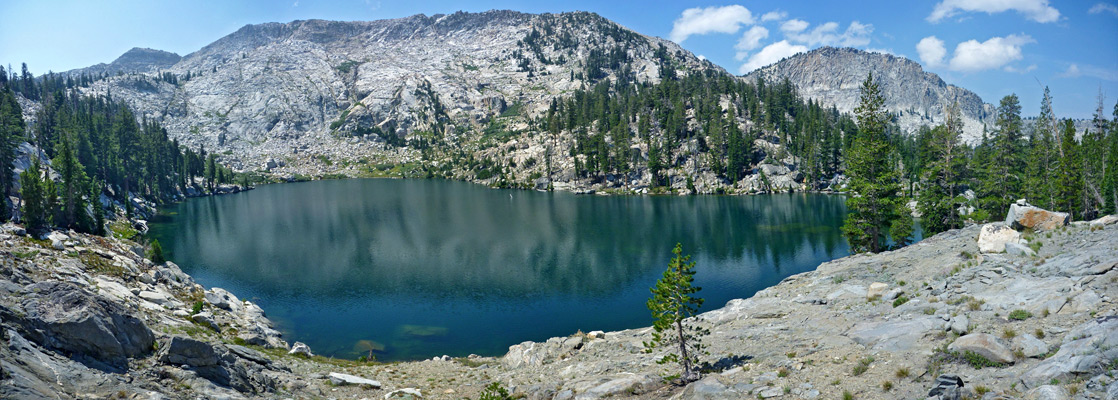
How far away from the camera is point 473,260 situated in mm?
73188

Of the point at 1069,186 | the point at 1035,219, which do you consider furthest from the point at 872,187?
the point at 1069,186

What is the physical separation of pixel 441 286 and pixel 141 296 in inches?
1161

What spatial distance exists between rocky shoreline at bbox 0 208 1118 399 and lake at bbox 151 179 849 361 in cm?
1155

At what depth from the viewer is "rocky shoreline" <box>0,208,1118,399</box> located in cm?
1556

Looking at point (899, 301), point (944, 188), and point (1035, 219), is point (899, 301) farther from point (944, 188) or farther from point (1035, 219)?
point (944, 188)

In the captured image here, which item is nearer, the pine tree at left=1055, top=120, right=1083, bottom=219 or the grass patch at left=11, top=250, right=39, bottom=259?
the grass patch at left=11, top=250, right=39, bottom=259

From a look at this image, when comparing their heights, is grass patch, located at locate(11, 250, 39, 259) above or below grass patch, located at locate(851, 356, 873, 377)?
above

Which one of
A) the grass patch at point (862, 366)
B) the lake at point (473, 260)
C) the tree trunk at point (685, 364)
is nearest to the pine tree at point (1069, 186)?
the lake at point (473, 260)

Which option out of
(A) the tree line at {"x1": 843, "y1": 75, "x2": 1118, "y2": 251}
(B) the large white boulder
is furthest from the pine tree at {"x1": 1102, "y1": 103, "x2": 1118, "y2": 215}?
(B) the large white boulder

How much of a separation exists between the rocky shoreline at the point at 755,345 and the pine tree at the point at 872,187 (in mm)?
14009

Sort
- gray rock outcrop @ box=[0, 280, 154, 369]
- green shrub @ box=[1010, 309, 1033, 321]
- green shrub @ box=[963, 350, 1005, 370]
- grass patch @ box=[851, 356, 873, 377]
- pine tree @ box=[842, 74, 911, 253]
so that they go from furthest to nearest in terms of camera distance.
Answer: pine tree @ box=[842, 74, 911, 253] < green shrub @ box=[1010, 309, 1033, 321] < grass patch @ box=[851, 356, 873, 377] < gray rock outcrop @ box=[0, 280, 154, 369] < green shrub @ box=[963, 350, 1005, 370]

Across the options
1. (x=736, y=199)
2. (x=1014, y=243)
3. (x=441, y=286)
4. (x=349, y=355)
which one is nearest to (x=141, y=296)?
(x=349, y=355)

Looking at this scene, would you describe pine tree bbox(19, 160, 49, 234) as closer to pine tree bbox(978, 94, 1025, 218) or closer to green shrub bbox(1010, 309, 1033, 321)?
green shrub bbox(1010, 309, 1033, 321)

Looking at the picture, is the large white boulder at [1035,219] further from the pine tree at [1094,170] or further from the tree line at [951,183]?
the pine tree at [1094,170]
